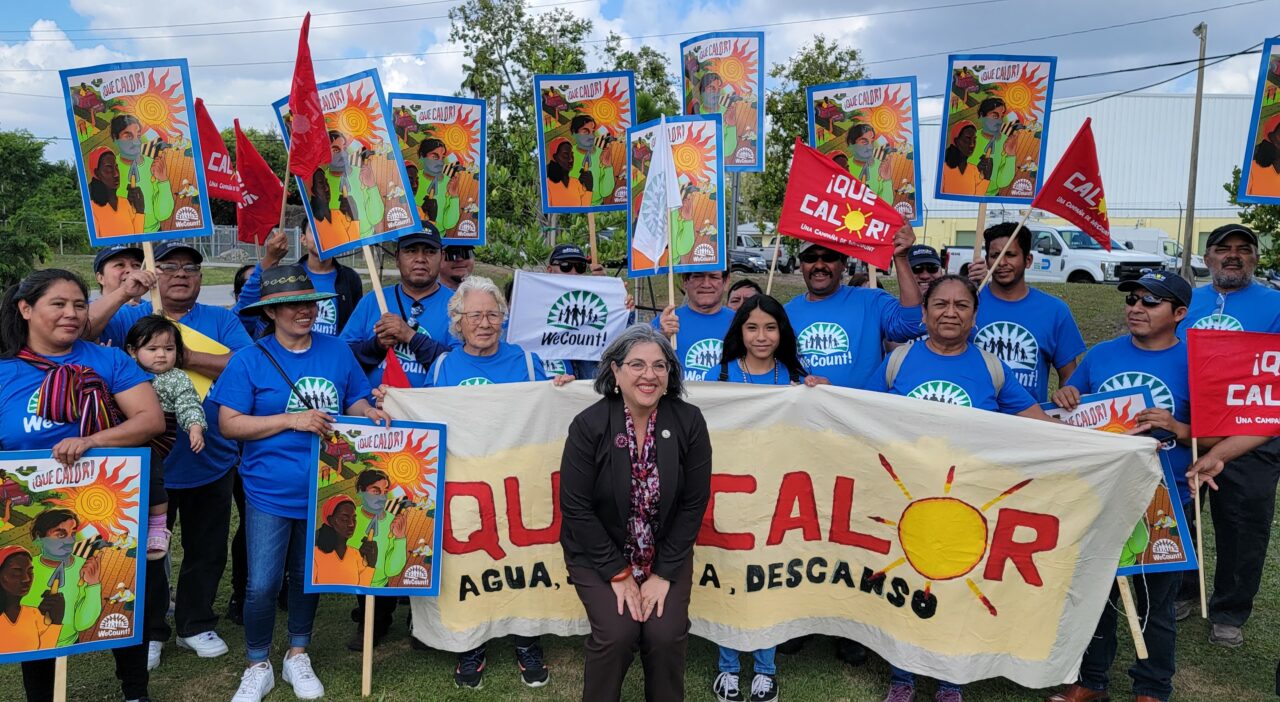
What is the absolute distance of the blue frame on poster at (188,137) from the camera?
454 centimetres

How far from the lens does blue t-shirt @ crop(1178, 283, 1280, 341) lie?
492cm

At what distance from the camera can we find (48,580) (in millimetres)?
3617

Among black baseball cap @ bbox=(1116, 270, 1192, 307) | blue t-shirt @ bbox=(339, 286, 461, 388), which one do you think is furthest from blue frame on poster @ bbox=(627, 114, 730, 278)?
black baseball cap @ bbox=(1116, 270, 1192, 307)

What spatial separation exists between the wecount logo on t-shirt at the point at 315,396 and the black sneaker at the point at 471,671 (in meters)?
1.38

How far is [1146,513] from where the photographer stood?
4.06 m

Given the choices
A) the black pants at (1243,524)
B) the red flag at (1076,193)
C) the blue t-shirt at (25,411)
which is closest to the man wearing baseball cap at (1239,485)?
the black pants at (1243,524)

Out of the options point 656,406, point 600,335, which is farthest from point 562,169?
point 656,406

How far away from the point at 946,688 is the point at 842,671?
0.54 metres

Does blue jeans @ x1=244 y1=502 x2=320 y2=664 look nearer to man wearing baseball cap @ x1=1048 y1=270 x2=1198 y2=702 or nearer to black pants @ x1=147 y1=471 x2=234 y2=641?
black pants @ x1=147 y1=471 x2=234 y2=641

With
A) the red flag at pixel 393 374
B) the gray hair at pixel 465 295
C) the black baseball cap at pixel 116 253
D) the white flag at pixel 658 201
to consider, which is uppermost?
the white flag at pixel 658 201

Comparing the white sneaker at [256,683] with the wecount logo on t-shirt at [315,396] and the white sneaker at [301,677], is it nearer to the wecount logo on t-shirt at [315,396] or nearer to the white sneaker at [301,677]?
the white sneaker at [301,677]

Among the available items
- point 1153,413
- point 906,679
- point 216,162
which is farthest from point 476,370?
point 1153,413

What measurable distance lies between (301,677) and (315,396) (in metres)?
1.34

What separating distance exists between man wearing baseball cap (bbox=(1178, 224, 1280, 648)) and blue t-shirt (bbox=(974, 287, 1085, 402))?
33.3 inches
